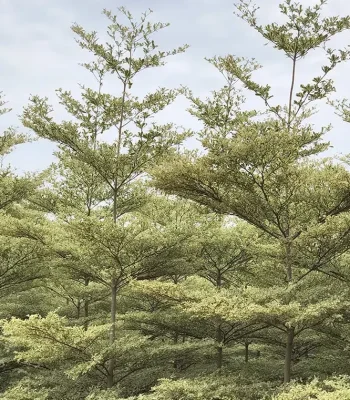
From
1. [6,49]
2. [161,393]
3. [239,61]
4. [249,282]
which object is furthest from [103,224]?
[6,49]

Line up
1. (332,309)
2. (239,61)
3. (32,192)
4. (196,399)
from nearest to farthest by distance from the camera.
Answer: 1. (332,309)
2. (196,399)
3. (239,61)
4. (32,192)

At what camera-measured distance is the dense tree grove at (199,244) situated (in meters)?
8.16

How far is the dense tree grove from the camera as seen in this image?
8156mm

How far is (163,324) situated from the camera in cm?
1173

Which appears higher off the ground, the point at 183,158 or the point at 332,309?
the point at 183,158

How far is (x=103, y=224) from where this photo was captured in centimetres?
884

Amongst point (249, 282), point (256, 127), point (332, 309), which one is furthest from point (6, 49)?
point (332, 309)

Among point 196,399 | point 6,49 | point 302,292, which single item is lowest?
point 196,399

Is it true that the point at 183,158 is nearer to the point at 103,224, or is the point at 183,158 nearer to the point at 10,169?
the point at 103,224

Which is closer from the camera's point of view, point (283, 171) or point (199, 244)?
point (283, 171)

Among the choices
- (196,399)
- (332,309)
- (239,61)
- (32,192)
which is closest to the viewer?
(332,309)

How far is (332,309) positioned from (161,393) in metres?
3.82

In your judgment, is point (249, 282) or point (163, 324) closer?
point (163, 324)

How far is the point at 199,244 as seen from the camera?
11.0 m
